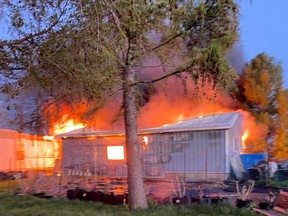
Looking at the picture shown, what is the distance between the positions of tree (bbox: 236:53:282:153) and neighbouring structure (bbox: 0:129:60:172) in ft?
47.7

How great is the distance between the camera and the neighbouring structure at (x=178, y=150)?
81.6 ft

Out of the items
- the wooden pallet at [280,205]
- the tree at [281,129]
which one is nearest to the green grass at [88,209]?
the wooden pallet at [280,205]

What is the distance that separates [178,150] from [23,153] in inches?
512

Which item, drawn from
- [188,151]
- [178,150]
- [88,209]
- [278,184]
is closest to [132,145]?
[88,209]

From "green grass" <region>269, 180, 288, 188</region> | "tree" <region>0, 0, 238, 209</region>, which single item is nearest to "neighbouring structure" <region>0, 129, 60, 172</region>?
"green grass" <region>269, 180, 288, 188</region>

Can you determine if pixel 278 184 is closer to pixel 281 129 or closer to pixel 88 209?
pixel 281 129

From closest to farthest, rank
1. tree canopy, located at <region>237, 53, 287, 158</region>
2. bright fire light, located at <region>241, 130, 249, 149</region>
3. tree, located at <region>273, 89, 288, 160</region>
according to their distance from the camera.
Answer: tree, located at <region>273, 89, 288, 160</region> < tree canopy, located at <region>237, 53, 287, 158</region> < bright fire light, located at <region>241, 130, 249, 149</region>

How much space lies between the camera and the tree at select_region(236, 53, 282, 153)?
25.9 meters

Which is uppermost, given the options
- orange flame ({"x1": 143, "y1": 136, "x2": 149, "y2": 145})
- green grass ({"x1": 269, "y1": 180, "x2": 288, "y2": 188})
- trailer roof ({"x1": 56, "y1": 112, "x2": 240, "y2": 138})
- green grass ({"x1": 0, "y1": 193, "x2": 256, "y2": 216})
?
trailer roof ({"x1": 56, "y1": 112, "x2": 240, "y2": 138})

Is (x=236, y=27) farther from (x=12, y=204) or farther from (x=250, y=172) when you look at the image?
(x=250, y=172)

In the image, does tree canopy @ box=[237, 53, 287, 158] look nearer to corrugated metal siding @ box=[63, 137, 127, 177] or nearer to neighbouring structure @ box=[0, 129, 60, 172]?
corrugated metal siding @ box=[63, 137, 127, 177]

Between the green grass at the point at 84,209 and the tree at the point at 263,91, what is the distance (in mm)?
14040

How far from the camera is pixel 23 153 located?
33625mm

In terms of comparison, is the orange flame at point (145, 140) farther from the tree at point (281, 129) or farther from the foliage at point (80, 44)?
the foliage at point (80, 44)
